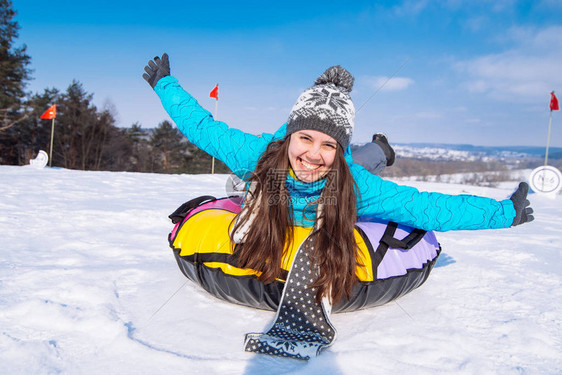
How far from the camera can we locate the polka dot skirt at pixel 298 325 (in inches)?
50.0

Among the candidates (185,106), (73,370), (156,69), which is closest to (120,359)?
(73,370)

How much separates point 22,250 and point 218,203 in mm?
1306

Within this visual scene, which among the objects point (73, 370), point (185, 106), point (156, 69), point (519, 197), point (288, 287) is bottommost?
point (73, 370)

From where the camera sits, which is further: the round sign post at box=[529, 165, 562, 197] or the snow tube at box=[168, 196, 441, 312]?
the round sign post at box=[529, 165, 562, 197]

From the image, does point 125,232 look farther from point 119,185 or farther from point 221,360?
point 119,185

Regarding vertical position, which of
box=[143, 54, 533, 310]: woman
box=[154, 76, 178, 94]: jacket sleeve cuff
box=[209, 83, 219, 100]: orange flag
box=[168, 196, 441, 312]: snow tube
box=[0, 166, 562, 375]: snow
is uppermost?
box=[209, 83, 219, 100]: orange flag

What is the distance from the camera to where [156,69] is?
2115mm

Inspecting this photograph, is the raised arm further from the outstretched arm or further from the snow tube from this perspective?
the outstretched arm

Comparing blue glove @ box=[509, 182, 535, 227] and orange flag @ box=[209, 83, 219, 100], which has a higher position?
orange flag @ box=[209, 83, 219, 100]

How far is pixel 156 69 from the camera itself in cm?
212

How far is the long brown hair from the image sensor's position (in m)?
1.50

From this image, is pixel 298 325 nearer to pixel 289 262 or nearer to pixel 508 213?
pixel 289 262

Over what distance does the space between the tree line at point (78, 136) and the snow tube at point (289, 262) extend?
69.3 ft

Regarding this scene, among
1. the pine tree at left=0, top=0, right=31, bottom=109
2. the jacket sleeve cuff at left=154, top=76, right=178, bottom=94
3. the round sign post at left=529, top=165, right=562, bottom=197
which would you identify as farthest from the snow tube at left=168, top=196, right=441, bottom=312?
the pine tree at left=0, top=0, right=31, bottom=109
